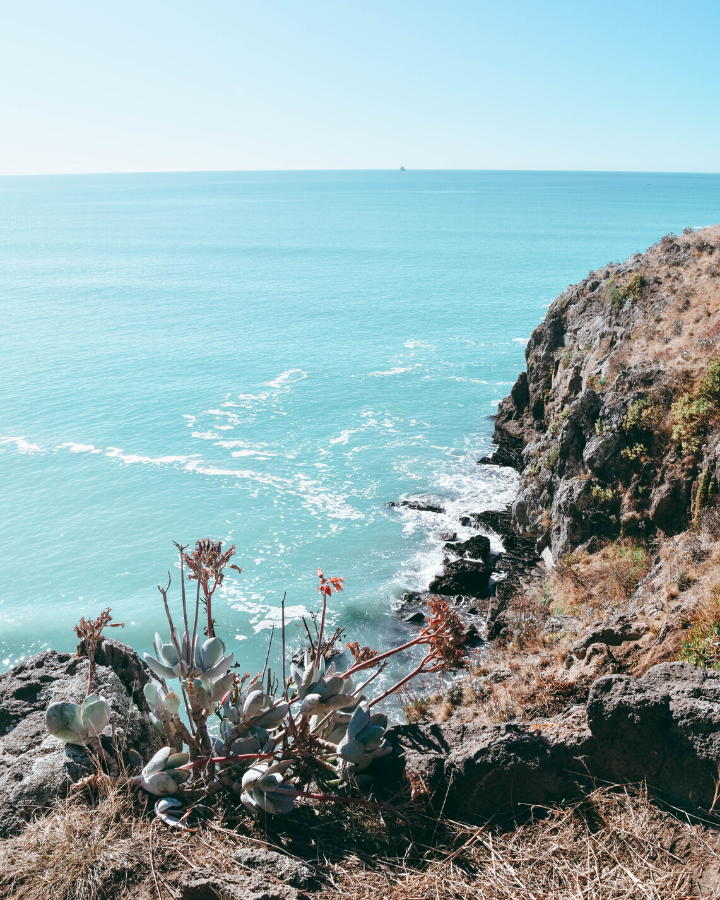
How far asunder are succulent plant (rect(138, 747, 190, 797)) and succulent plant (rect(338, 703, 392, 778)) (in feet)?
4.05

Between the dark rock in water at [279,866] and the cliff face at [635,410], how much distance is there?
500 inches

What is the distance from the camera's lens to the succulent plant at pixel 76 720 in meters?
4.89

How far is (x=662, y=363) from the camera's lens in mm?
17281

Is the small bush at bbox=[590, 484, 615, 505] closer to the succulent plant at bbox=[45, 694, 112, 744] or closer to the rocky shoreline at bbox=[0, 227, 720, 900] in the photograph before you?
the rocky shoreline at bbox=[0, 227, 720, 900]

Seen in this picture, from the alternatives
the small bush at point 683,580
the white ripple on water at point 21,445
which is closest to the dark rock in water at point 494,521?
the small bush at point 683,580

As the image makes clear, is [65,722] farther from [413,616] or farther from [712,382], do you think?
[413,616]

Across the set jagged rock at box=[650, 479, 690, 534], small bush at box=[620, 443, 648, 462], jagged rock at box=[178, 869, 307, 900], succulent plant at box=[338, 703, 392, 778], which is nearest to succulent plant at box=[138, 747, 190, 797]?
jagged rock at box=[178, 869, 307, 900]

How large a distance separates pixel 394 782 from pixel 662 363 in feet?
50.5

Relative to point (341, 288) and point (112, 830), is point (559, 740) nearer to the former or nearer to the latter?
point (112, 830)

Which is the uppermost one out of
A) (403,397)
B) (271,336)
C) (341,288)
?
(341,288)

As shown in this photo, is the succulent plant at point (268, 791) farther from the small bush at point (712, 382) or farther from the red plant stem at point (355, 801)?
the small bush at point (712, 382)

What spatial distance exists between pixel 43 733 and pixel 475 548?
1894cm

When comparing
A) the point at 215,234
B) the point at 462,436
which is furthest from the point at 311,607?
the point at 215,234

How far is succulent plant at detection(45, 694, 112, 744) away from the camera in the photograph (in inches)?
192
